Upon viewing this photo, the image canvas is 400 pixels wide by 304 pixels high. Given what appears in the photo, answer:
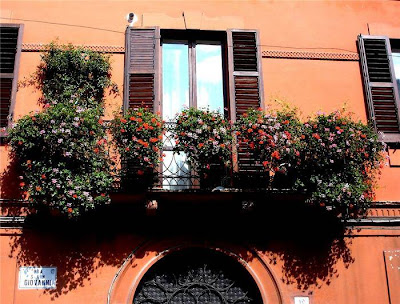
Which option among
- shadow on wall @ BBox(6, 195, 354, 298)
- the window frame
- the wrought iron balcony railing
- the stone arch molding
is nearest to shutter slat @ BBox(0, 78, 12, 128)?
shadow on wall @ BBox(6, 195, 354, 298)

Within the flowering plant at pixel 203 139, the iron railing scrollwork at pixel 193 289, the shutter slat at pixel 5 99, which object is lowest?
→ the iron railing scrollwork at pixel 193 289

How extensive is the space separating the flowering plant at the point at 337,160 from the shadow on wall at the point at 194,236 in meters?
0.37

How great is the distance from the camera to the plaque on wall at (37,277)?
704 centimetres

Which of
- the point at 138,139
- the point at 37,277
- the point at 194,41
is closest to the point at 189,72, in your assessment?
the point at 194,41

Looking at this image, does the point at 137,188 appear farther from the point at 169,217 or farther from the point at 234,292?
the point at 234,292

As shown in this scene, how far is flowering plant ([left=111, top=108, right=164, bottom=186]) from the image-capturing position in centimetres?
704

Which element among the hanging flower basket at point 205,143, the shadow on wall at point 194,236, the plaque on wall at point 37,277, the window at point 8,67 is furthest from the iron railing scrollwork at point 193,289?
the window at point 8,67

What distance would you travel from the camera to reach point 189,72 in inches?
338

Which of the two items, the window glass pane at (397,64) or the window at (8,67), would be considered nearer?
the window at (8,67)

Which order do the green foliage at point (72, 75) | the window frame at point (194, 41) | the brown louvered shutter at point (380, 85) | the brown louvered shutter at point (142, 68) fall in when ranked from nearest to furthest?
the green foliage at point (72, 75) < the brown louvered shutter at point (142, 68) < the brown louvered shutter at point (380, 85) < the window frame at point (194, 41)

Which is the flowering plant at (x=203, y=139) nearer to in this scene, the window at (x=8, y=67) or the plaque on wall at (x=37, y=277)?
the plaque on wall at (x=37, y=277)

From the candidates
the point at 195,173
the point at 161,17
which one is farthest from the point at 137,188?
the point at 161,17

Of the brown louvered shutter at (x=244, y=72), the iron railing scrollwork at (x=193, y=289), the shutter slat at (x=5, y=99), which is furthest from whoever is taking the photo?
the brown louvered shutter at (x=244, y=72)

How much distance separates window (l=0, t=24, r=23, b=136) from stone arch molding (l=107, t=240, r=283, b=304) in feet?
7.86
